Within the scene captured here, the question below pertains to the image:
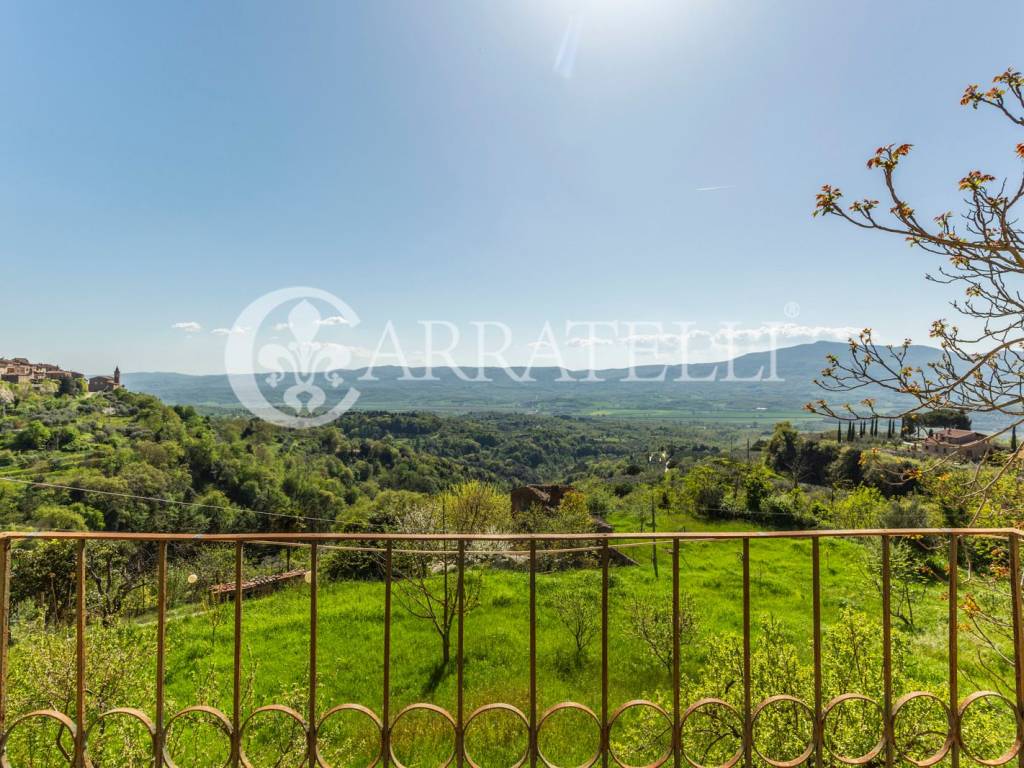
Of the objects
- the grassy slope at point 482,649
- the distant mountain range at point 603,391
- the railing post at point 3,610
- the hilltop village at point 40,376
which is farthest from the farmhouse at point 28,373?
the railing post at point 3,610

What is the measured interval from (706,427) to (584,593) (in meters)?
72.5

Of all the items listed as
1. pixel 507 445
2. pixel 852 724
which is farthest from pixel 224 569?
pixel 507 445

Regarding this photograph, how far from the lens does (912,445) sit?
3.71 m

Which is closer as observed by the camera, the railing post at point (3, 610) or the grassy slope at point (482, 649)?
the railing post at point (3, 610)

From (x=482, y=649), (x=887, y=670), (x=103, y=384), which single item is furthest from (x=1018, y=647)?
(x=103, y=384)

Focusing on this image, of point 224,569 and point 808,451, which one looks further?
point 808,451

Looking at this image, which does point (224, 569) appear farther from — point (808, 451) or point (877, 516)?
point (808, 451)

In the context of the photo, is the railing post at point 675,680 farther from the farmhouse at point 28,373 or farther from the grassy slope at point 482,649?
the farmhouse at point 28,373

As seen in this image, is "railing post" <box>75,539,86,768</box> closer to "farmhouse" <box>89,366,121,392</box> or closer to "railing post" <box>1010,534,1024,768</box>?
"railing post" <box>1010,534,1024,768</box>

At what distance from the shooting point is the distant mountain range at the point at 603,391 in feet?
250

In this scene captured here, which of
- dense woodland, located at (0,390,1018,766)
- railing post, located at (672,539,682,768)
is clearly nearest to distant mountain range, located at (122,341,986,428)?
dense woodland, located at (0,390,1018,766)

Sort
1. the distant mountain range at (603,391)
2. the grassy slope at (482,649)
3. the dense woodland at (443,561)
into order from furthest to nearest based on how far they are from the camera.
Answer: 1. the distant mountain range at (603,391)
2. the grassy slope at (482,649)
3. the dense woodland at (443,561)

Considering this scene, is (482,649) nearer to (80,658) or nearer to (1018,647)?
(80,658)

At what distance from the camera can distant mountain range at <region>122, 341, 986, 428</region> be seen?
3002 inches
